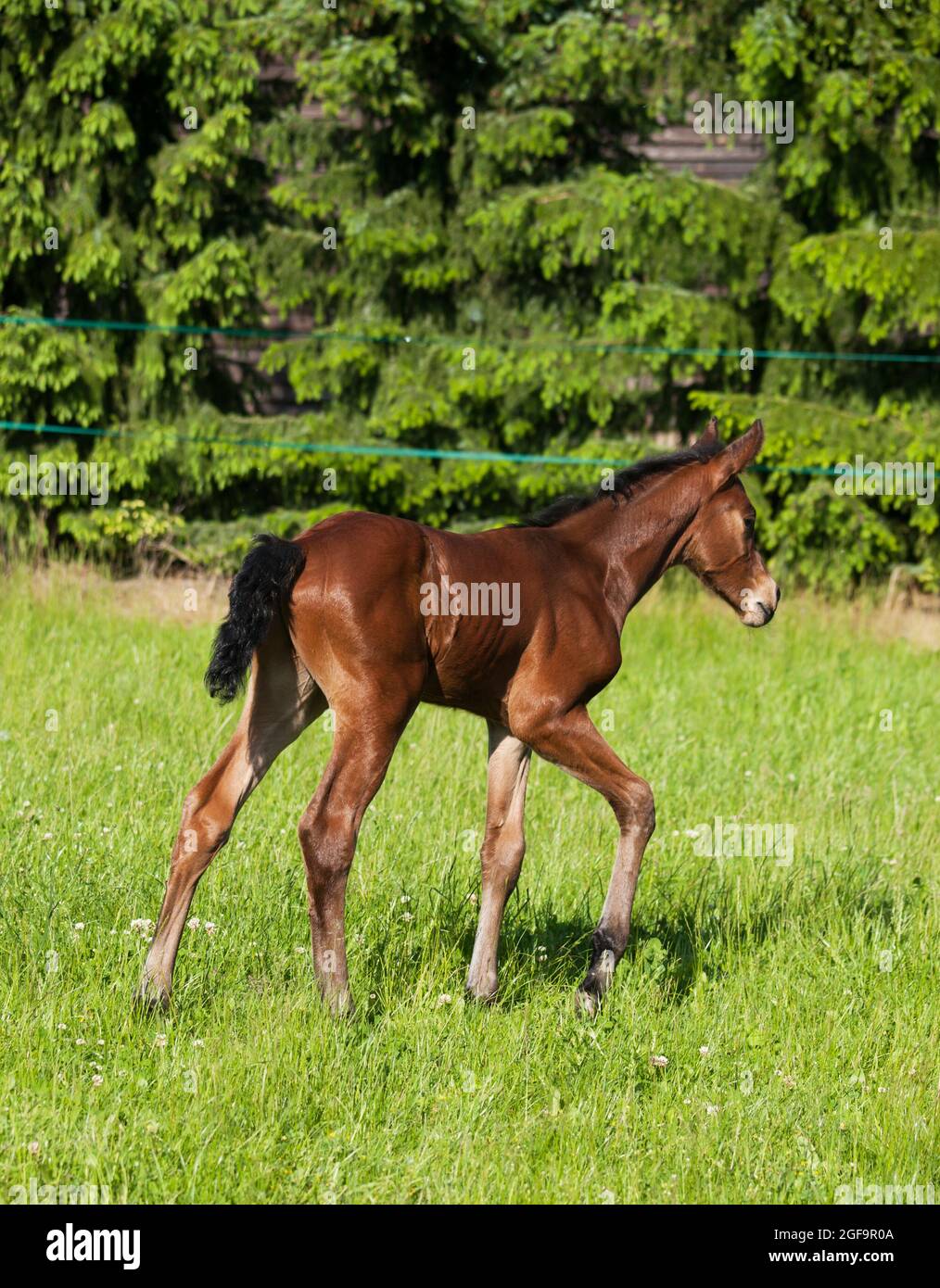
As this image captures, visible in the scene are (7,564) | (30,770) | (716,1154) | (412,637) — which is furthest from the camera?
(7,564)

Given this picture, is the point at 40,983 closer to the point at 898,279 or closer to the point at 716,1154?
the point at 716,1154

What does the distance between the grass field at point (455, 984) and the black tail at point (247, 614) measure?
1.03 metres

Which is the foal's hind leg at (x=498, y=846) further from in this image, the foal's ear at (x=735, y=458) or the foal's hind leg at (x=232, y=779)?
the foal's ear at (x=735, y=458)

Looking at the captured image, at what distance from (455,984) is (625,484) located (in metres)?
1.84

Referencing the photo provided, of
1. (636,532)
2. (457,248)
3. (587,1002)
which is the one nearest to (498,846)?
(587,1002)

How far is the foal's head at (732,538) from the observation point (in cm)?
512

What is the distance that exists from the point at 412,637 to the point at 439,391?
7638 mm

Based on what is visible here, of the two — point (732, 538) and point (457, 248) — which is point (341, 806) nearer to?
point (732, 538)

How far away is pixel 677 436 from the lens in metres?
12.2

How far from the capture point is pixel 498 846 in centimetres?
501

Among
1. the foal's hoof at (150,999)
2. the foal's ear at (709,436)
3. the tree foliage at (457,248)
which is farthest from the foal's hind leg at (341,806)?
the tree foliage at (457,248)

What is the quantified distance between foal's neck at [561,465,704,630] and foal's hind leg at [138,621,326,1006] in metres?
1.09

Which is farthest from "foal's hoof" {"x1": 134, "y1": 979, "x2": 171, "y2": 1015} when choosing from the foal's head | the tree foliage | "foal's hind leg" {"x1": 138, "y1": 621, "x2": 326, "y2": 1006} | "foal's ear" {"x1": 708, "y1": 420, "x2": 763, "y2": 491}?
the tree foliage
